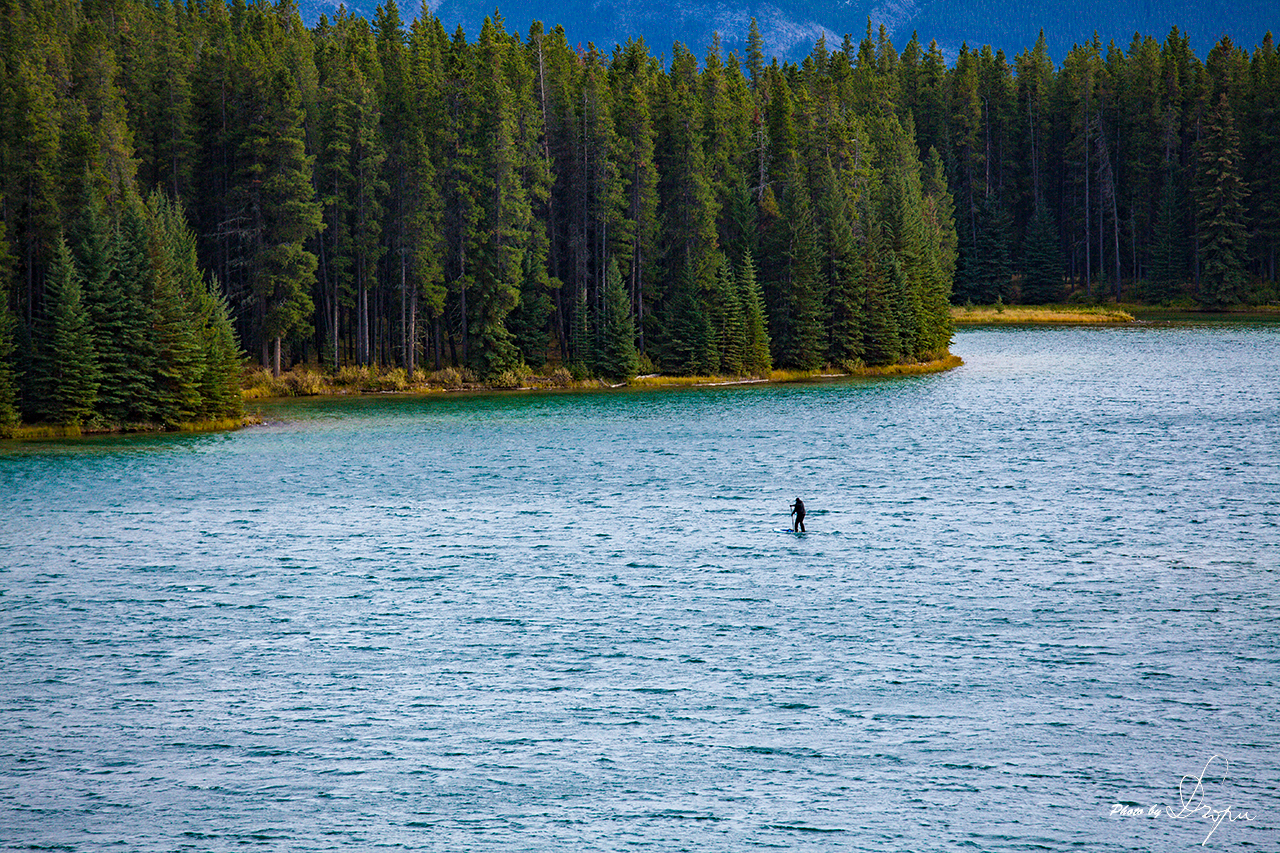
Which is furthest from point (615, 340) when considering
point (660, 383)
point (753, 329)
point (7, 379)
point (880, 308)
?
point (7, 379)

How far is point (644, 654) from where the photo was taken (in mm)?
24109

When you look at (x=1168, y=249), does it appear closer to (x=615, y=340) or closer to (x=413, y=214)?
(x=615, y=340)

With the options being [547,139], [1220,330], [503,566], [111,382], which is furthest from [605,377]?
[1220,330]

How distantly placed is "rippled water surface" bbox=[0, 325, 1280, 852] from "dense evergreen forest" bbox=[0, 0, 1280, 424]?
1488cm

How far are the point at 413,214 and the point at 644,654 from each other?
61.9 m

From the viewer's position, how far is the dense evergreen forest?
63625 mm

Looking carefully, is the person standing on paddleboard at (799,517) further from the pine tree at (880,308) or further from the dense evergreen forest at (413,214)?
the pine tree at (880,308)

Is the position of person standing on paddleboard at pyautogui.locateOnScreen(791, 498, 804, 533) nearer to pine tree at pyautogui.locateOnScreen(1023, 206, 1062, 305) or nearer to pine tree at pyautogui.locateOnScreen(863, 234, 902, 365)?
pine tree at pyautogui.locateOnScreen(863, 234, 902, 365)

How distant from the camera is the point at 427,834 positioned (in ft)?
53.9

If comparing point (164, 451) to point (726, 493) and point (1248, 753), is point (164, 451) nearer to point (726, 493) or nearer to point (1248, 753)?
point (726, 493)

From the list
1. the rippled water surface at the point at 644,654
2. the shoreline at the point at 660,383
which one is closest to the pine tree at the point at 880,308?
the shoreline at the point at 660,383

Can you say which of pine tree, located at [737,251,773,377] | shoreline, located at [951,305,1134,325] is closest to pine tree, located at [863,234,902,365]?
pine tree, located at [737,251,773,377]

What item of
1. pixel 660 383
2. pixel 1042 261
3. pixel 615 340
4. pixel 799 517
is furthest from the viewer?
pixel 1042 261

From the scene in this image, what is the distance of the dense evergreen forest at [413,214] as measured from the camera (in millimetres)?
63625
